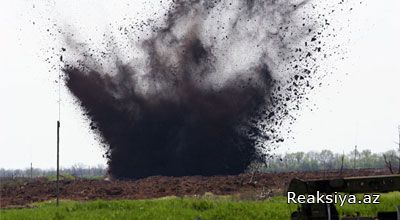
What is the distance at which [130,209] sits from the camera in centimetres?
2378

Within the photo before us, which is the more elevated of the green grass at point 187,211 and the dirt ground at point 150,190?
the dirt ground at point 150,190

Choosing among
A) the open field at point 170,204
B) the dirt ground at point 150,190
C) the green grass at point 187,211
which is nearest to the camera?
the green grass at point 187,211

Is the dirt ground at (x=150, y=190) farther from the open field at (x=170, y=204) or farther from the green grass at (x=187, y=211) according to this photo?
the green grass at (x=187, y=211)

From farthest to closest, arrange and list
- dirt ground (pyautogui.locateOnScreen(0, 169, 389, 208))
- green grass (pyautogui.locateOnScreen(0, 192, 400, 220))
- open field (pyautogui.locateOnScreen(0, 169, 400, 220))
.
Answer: dirt ground (pyautogui.locateOnScreen(0, 169, 389, 208)) → open field (pyautogui.locateOnScreen(0, 169, 400, 220)) → green grass (pyautogui.locateOnScreen(0, 192, 400, 220))

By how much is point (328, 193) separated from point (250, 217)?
939 cm

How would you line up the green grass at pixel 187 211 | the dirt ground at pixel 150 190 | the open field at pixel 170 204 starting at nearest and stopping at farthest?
the green grass at pixel 187 211 → the open field at pixel 170 204 → the dirt ground at pixel 150 190

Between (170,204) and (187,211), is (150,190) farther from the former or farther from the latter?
(187,211)

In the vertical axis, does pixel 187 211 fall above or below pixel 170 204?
below

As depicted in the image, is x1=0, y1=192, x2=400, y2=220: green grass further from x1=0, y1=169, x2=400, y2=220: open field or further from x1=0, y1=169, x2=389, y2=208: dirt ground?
x1=0, y1=169, x2=389, y2=208: dirt ground

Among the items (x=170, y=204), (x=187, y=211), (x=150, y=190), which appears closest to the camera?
(x=187, y=211)

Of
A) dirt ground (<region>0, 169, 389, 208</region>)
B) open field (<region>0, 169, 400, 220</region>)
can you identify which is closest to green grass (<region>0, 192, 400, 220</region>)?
open field (<region>0, 169, 400, 220</region>)

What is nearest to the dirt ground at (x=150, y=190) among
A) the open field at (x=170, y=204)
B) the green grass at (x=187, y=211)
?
the open field at (x=170, y=204)

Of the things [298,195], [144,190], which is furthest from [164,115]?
[298,195]

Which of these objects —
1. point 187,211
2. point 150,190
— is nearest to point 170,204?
point 187,211
